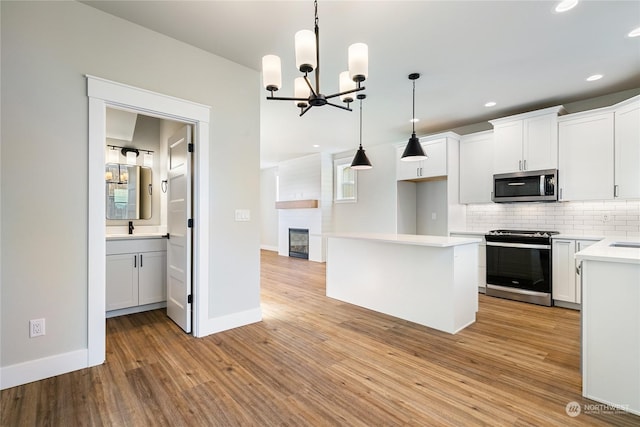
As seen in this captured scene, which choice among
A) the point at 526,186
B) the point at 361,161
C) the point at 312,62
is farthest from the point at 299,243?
the point at 312,62

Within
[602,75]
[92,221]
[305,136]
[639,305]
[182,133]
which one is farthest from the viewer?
[305,136]

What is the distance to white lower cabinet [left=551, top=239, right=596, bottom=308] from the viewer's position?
3.73 meters

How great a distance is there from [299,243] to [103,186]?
Answer: 20.5 ft

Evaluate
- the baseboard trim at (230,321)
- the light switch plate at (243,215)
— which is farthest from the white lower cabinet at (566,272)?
the light switch plate at (243,215)

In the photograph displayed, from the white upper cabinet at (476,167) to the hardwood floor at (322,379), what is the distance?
211cm

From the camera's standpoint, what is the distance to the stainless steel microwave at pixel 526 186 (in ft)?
13.4

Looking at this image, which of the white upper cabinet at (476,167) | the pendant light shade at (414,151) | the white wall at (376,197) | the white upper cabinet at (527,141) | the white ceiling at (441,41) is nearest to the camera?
the white ceiling at (441,41)

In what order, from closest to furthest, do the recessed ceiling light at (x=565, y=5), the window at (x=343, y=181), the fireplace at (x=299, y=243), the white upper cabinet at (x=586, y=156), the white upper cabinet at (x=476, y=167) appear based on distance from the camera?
the recessed ceiling light at (x=565, y=5) < the white upper cabinet at (x=586, y=156) < the white upper cabinet at (x=476, y=167) < the window at (x=343, y=181) < the fireplace at (x=299, y=243)

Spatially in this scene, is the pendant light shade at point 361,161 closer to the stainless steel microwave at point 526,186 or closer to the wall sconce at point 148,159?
the stainless steel microwave at point 526,186

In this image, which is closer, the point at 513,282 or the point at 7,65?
the point at 7,65

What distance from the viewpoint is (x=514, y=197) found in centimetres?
A: 436

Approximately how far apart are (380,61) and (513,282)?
11.2 ft

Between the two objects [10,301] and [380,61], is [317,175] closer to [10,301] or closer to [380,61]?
[380,61]

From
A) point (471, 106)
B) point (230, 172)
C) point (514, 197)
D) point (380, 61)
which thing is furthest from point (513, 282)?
point (230, 172)
